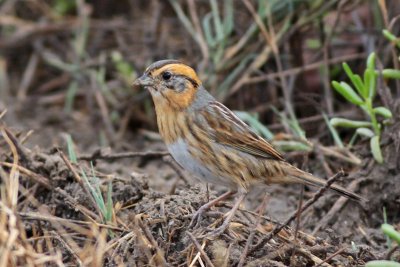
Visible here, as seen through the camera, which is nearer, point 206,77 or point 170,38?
point 206,77

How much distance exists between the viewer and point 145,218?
4.26 metres

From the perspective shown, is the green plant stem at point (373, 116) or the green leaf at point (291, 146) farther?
the green leaf at point (291, 146)

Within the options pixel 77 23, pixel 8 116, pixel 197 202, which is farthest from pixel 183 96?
pixel 77 23

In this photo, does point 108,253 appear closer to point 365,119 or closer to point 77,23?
point 365,119

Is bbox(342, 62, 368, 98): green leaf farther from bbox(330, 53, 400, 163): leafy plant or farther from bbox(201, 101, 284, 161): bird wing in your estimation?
bbox(201, 101, 284, 161): bird wing

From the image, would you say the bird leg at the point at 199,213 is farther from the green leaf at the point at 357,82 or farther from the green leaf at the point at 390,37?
the green leaf at the point at 390,37

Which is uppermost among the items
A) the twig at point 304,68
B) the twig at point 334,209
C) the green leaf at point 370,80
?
the green leaf at point 370,80

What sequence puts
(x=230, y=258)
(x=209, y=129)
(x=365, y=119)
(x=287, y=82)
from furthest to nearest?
(x=287, y=82)
(x=365, y=119)
(x=209, y=129)
(x=230, y=258)

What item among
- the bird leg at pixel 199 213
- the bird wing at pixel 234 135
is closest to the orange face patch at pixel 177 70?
the bird wing at pixel 234 135

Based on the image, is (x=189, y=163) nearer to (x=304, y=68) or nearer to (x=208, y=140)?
(x=208, y=140)

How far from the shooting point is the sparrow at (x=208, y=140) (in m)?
4.72

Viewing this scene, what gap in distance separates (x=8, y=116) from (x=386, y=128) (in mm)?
3774

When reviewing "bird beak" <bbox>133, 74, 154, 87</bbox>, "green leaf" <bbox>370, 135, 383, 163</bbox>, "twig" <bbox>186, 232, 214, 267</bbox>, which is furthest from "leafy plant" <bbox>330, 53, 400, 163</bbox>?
"twig" <bbox>186, 232, 214, 267</bbox>

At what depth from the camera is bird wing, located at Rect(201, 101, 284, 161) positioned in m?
4.87
